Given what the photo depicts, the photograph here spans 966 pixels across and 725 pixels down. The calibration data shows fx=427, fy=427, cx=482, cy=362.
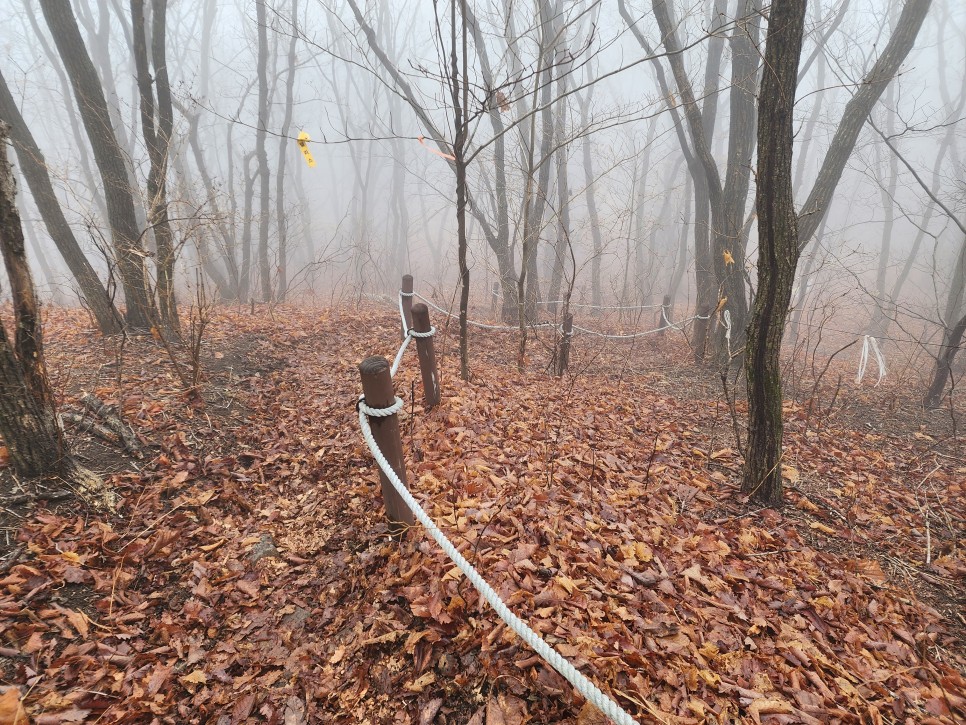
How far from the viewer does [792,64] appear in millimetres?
2637

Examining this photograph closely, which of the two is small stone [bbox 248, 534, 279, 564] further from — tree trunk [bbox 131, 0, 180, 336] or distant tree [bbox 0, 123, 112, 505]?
tree trunk [bbox 131, 0, 180, 336]

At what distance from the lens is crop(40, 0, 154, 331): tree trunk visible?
491 cm

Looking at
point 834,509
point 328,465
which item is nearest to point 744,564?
point 834,509

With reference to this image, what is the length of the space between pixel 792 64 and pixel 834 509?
315 cm

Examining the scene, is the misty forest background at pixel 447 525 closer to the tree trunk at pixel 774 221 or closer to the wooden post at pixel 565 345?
the tree trunk at pixel 774 221

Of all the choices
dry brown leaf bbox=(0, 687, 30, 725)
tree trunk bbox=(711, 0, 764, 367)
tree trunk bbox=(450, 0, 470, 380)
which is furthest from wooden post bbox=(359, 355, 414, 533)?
tree trunk bbox=(711, 0, 764, 367)

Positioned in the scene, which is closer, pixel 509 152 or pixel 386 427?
pixel 386 427

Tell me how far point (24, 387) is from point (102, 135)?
4326 mm

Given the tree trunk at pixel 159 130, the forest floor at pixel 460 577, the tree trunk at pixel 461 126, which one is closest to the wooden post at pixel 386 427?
the forest floor at pixel 460 577

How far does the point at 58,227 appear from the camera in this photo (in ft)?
17.3

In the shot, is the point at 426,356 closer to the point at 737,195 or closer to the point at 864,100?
the point at 737,195

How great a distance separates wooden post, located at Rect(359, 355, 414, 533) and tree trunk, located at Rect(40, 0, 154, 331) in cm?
413

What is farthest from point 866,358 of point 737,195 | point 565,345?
point 565,345

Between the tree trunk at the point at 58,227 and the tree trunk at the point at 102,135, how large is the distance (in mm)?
260
